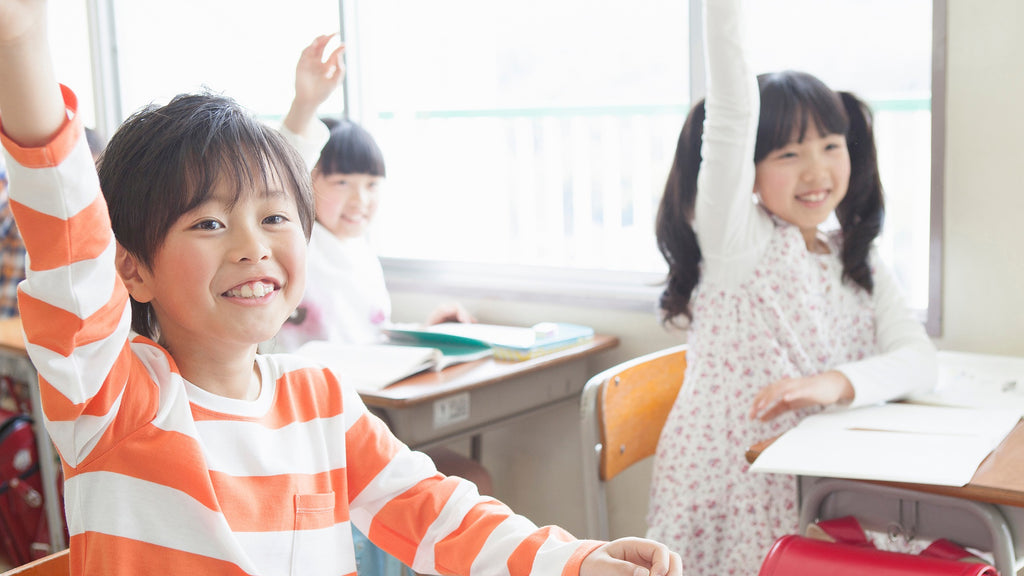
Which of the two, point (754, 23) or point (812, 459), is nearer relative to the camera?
point (812, 459)

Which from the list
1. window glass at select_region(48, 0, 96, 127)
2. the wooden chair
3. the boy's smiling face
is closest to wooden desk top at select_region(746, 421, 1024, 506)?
the wooden chair

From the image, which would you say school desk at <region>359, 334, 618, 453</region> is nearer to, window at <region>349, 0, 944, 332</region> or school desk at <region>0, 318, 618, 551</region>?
school desk at <region>0, 318, 618, 551</region>

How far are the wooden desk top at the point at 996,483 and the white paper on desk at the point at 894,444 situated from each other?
1 centimetres

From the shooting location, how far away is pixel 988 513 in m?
1.21

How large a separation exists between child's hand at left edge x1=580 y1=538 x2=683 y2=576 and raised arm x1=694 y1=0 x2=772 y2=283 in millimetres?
983

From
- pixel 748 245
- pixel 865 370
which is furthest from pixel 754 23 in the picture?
pixel 865 370

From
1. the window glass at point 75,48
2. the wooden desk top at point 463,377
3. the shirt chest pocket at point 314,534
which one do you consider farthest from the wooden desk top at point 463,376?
the window glass at point 75,48

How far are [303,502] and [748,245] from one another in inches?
43.0

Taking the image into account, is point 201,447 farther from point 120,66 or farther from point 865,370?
point 120,66

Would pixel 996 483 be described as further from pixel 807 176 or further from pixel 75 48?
pixel 75 48

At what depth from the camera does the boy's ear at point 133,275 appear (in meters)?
0.92

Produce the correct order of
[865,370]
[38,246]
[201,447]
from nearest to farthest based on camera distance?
[38,246], [201,447], [865,370]

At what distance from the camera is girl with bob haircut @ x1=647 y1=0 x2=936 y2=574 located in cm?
168

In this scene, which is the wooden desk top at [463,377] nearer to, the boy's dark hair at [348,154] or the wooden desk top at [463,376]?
the wooden desk top at [463,376]
